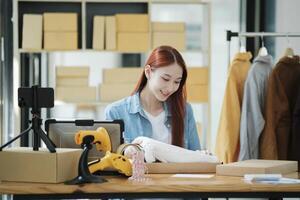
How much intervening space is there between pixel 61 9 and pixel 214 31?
1343mm

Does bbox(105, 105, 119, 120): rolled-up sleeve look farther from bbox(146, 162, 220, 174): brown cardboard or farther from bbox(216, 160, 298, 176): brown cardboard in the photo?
bbox(216, 160, 298, 176): brown cardboard

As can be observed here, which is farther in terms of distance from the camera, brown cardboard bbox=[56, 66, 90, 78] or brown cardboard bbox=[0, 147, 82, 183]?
brown cardboard bbox=[56, 66, 90, 78]

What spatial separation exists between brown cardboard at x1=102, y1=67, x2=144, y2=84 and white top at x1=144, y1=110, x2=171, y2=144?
1966mm

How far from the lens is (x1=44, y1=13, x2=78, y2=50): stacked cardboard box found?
5.41m

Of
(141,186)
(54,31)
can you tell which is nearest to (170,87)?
(141,186)

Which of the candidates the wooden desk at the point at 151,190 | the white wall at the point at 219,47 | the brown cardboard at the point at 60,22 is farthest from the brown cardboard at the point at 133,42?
the wooden desk at the point at 151,190

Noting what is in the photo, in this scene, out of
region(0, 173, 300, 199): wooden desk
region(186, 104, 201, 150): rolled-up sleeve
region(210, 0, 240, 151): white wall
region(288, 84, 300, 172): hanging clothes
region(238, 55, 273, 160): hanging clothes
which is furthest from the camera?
region(210, 0, 240, 151): white wall

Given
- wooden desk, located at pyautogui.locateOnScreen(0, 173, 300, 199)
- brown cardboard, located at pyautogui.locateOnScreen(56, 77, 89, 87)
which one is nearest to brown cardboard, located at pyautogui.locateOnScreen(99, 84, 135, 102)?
brown cardboard, located at pyautogui.locateOnScreen(56, 77, 89, 87)

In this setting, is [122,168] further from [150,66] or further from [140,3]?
[140,3]

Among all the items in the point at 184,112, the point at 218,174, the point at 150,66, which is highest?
the point at 150,66

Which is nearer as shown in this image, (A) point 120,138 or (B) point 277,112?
(A) point 120,138

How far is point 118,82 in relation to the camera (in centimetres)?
543

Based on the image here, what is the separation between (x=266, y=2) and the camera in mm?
5418

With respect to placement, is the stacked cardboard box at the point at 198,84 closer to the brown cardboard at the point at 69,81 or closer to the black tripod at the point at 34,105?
the brown cardboard at the point at 69,81
